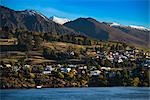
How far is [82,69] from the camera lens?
A: 107ft

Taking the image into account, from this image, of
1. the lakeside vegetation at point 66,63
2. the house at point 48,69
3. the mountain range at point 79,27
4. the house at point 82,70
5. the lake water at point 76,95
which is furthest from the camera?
the mountain range at point 79,27

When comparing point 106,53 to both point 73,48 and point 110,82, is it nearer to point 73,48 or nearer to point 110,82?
point 73,48

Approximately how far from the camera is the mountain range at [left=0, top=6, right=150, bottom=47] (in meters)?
89.7

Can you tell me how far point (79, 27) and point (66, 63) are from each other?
7521cm

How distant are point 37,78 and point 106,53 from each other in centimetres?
1333

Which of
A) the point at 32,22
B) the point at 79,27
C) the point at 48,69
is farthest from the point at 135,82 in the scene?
the point at 79,27

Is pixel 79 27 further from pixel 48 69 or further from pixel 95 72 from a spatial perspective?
pixel 48 69

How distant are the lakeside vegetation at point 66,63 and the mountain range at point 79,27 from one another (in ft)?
143

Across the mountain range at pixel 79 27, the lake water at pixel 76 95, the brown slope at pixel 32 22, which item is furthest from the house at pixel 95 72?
the brown slope at pixel 32 22

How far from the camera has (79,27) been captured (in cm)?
10925

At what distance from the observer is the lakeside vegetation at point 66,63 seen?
28844 mm

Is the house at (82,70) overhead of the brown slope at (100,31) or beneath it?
beneath

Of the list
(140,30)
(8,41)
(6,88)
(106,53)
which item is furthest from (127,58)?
(140,30)

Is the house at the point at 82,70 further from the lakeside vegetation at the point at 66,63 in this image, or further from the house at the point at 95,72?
the house at the point at 95,72
